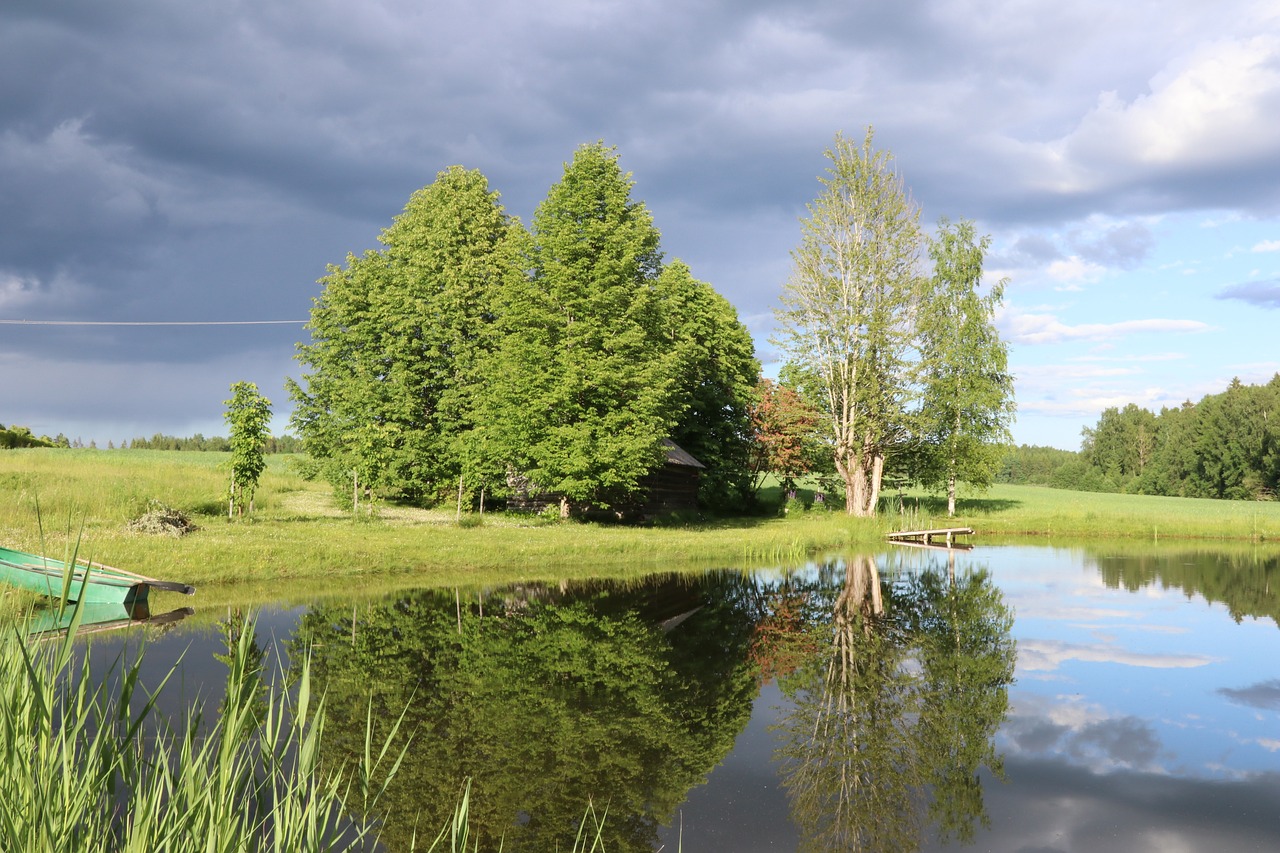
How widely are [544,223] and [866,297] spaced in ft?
51.3

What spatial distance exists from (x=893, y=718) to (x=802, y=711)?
42.1 inches

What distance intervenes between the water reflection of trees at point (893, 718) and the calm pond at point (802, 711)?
0.04 m

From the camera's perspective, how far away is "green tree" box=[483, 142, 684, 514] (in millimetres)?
Result: 29781

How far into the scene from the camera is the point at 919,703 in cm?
1071

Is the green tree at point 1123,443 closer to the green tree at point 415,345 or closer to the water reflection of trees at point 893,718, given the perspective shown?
the green tree at point 415,345

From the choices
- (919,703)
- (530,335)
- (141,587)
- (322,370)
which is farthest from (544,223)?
(919,703)

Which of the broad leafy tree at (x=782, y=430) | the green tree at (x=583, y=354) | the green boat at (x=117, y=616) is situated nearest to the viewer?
the green boat at (x=117, y=616)

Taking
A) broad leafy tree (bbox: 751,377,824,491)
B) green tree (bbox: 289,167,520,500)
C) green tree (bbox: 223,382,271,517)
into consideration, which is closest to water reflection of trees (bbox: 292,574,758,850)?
green tree (bbox: 223,382,271,517)

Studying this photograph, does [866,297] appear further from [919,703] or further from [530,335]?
[919,703]

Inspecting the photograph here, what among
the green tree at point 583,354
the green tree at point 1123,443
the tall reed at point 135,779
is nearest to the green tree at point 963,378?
the green tree at point 583,354

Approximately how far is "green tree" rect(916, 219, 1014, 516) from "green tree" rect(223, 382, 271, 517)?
30.2 m

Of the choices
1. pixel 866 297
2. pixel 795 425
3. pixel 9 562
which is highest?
pixel 866 297

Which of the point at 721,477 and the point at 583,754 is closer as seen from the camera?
the point at 583,754

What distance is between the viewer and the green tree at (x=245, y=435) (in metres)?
26.0
